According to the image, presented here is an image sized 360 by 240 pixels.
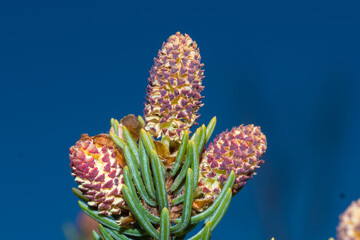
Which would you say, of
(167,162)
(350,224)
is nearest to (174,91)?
(167,162)

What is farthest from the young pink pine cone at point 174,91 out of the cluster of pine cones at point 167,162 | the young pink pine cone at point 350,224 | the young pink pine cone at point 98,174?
the young pink pine cone at point 350,224

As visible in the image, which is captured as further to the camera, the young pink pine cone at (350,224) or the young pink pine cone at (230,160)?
the young pink pine cone at (230,160)

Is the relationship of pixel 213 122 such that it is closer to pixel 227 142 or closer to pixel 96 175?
pixel 227 142

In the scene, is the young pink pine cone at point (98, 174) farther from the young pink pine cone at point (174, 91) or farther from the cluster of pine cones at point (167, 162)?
the young pink pine cone at point (174, 91)

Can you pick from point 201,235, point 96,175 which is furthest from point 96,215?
point 201,235

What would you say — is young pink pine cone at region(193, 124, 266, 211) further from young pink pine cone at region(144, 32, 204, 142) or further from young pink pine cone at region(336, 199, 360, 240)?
young pink pine cone at region(336, 199, 360, 240)

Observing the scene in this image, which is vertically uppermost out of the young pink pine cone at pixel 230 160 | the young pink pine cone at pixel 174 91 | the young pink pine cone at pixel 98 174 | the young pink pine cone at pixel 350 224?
the young pink pine cone at pixel 174 91
